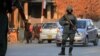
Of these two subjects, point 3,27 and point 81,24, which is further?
point 81,24

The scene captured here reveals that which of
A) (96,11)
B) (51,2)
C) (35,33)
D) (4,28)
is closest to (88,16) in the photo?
(96,11)

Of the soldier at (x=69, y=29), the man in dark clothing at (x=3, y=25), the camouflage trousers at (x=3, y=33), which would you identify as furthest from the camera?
the soldier at (x=69, y=29)

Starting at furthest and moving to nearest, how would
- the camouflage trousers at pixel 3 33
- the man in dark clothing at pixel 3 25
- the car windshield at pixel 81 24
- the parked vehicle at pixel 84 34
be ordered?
the car windshield at pixel 81 24, the parked vehicle at pixel 84 34, the camouflage trousers at pixel 3 33, the man in dark clothing at pixel 3 25

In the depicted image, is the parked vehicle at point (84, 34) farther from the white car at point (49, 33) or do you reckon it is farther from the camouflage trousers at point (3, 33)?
the camouflage trousers at point (3, 33)

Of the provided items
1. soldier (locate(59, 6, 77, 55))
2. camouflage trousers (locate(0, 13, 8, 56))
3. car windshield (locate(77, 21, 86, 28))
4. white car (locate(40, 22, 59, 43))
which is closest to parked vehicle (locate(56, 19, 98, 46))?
Result: car windshield (locate(77, 21, 86, 28))

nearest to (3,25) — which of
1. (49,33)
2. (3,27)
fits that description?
(3,27)

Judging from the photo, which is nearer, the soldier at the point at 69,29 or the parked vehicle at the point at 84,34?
the soldier at the point at 69,29

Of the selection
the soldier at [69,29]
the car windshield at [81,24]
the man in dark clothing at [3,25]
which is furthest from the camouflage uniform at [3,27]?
the car windshield at [81,24]

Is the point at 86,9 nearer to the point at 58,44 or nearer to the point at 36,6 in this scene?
the point at 36,6

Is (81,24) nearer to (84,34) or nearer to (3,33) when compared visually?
(84,34)

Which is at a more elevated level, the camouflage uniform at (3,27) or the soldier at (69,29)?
the camouflage uniform at (3,27)

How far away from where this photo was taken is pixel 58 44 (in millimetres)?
27141

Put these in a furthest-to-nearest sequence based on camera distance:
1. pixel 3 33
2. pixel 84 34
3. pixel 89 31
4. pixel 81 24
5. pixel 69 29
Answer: pixel 81 24 → pixel 89 31 → pixel 84 34 → pixel 69 29 → pixel 3 33

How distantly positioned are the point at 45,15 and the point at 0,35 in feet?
227
